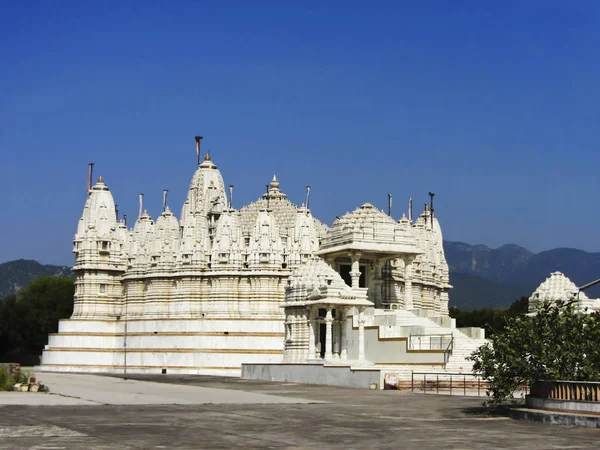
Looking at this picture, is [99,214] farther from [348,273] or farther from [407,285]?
[407,285]

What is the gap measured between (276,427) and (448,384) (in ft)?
75.7

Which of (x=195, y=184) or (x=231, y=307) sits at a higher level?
(x=195, y=184)

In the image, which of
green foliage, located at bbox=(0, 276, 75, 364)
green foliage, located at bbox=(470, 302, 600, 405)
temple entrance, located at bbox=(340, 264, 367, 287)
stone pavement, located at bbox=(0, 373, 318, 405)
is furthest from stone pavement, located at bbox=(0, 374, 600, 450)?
green foliage, located at bbox=(0, 276, 75, 364)

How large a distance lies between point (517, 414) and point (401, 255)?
38.8 meters

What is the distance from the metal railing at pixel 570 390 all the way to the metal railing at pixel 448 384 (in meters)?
14.5

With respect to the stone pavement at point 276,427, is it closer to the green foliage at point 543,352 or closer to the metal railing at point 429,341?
the green foliage at point 543,352

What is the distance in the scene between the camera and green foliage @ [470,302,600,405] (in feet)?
103

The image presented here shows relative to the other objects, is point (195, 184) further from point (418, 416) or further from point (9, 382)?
point (418, 416)

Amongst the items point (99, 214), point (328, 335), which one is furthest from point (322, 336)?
point (99, 214)

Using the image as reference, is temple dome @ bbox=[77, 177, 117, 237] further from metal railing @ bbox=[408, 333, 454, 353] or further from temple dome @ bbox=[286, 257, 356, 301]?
metal railing @ bbox=[408, 333, 454, 353]

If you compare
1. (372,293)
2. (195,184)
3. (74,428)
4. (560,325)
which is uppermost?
(195,184)

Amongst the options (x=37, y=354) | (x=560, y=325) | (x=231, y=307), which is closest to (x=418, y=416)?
(x=560, y=325)

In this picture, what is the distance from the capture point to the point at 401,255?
6944 centimetres

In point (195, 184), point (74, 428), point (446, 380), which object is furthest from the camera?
point (195, 184)
